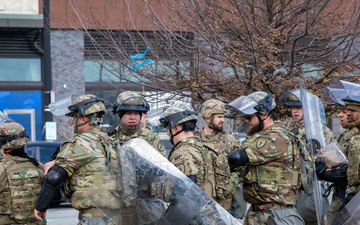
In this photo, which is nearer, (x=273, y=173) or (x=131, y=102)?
(x=273, y=173)

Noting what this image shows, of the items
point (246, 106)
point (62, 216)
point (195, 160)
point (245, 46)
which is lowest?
point (62, 216)

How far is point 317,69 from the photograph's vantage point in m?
11.1

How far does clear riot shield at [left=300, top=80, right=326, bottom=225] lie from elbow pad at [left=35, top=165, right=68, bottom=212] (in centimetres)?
223

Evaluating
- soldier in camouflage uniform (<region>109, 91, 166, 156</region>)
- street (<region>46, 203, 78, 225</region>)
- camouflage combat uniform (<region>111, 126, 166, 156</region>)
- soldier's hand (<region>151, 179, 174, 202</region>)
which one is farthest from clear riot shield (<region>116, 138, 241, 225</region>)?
street (<region>46, 203, 78, 225</region>)

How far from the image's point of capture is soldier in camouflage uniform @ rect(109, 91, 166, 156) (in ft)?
28.2

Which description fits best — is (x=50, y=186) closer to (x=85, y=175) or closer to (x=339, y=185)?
(x=85, y=175)

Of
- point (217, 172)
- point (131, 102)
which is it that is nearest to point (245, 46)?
A: point (131, 102)

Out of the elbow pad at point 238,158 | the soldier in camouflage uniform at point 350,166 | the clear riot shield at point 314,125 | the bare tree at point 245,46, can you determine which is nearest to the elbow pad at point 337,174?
the soldier in camouflage uniform at point 350,166

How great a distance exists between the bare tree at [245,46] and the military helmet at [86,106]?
134 inches

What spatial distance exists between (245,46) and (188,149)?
153 inches

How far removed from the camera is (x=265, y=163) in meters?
7.08

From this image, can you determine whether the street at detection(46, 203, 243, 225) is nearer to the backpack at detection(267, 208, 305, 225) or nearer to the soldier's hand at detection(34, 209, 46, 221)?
the soldier's hand at detection(34, 209, 46, 221)

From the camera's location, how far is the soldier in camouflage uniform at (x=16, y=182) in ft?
23.4

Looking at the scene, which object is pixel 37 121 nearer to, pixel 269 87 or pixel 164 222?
pixel 269 87
